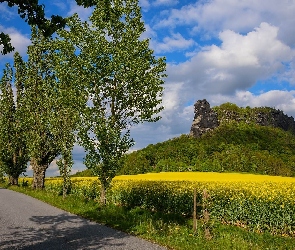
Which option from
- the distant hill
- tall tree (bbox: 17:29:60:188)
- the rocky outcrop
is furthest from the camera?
the rocky outcrop

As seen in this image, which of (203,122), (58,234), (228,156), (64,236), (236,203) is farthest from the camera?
(203,122)

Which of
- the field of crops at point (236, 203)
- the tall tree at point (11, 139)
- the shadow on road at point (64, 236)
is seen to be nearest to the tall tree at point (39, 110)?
the tall tree at point (11, 139)

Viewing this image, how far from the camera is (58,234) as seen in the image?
1353 centimetres

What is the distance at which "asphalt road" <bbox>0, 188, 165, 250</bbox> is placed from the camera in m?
11.5

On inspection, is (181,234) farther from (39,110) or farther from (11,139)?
(11,139)

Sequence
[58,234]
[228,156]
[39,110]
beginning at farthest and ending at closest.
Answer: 1. [228,156]
2. [39,110]
3. [58,234]

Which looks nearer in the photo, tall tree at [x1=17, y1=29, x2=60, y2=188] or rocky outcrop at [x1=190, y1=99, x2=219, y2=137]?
tall tree at [x1=17, y1=29, x2=60, y2=188]

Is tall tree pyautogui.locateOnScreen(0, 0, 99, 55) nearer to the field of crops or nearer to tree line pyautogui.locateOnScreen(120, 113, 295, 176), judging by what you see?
the field of crops

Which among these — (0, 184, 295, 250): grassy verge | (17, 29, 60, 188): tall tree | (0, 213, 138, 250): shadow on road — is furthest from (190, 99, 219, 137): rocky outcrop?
(0, 213, 138, 250): shadow on road

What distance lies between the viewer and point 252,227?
58.6 ft

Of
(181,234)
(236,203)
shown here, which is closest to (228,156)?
(236,203)

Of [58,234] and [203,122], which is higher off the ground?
[203,122]

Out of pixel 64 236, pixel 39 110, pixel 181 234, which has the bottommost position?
pixel 181 234

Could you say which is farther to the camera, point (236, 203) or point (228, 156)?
point (228, 156)
